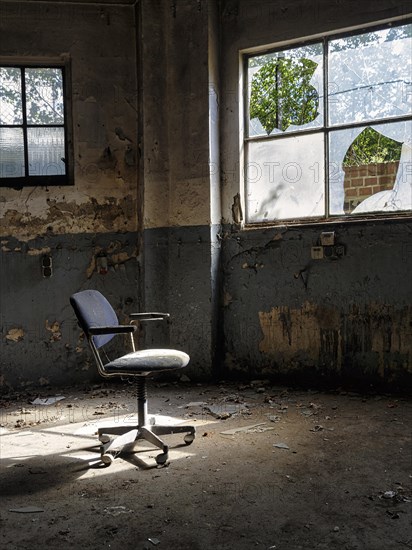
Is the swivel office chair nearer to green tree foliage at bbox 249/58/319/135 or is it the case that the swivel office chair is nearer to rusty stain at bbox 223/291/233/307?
rusty stain at bbox 223/291/233/307

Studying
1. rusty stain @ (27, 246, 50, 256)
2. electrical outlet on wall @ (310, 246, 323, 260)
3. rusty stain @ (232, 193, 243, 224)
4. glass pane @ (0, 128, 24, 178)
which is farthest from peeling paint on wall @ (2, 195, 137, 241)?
electrical outlet on wall @ (310, 246, 323, 260)

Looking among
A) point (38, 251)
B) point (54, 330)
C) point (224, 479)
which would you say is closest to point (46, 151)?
point (38, 251)

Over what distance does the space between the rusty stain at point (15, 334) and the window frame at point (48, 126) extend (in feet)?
3.84

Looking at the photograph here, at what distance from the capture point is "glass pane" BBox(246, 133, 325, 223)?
399cm

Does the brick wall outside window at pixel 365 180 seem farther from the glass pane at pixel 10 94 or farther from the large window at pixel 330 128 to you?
the glass pane at pixel 10 94

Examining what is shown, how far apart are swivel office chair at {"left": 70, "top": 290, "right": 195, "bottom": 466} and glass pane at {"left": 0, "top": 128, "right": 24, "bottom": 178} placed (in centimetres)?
186

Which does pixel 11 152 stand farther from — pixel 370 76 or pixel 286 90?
pixel 370 76

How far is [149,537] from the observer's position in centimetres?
187

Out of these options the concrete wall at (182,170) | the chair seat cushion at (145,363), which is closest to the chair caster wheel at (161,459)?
the chair seat cushion at (145,363)

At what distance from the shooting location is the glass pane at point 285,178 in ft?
13.1

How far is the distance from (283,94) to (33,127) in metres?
2.06

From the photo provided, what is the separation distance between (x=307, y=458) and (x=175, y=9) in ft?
11.6

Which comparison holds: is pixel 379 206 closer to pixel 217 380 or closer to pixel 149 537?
pixel 217 380

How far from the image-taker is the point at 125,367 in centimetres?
263
